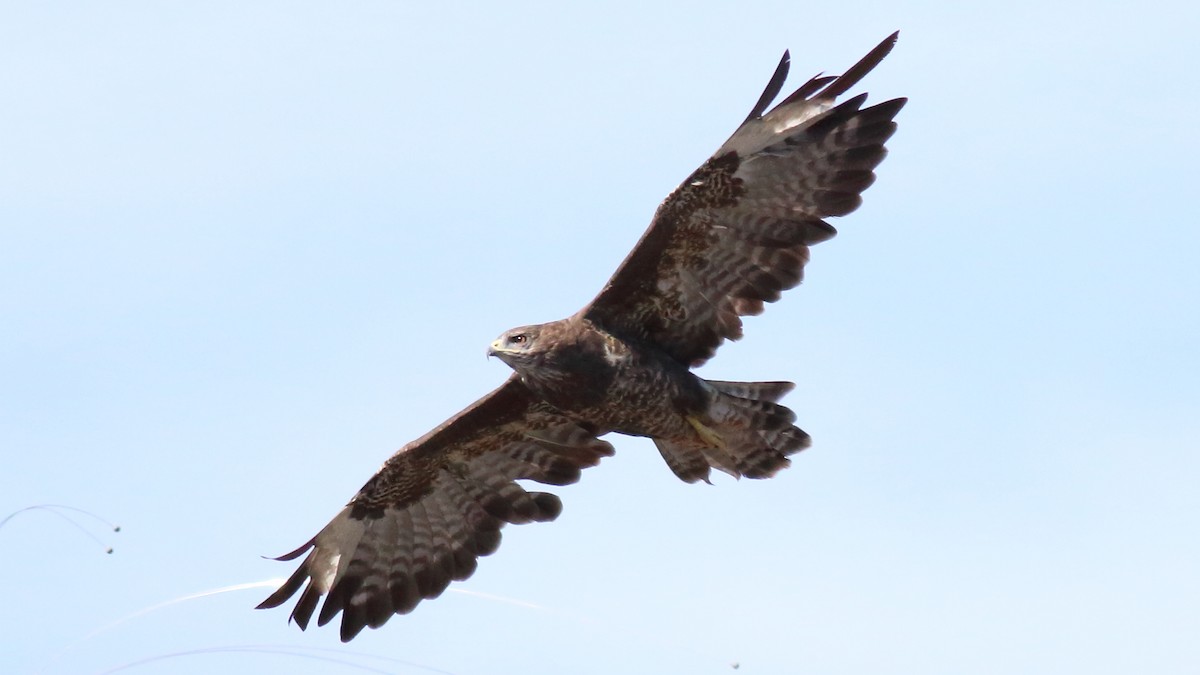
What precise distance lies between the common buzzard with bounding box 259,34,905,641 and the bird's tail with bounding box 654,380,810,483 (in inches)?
0.4

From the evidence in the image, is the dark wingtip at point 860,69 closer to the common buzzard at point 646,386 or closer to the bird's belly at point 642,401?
the common buzzard at point 646,386

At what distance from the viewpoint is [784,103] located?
12.9m

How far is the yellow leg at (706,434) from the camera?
13.5 meters

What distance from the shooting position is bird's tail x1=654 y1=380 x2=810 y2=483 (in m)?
13.4

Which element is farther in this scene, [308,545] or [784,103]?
[308,545]

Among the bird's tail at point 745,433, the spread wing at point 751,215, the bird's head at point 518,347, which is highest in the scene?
the spread wing at point 751,215

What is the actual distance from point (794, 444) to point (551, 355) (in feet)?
6.18

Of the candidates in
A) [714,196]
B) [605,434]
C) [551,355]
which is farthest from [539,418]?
[714,196]

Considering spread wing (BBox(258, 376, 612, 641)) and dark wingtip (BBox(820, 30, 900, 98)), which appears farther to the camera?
spread wing (BBox(258, 376, 612, 641))

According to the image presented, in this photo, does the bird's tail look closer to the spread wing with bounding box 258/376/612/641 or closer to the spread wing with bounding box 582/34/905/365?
the spread wing with bounding box 582/34/905/365

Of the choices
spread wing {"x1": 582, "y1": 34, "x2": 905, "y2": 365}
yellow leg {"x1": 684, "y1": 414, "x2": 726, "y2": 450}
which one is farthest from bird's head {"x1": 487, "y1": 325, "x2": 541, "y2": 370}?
yellow leg {"x1": 684, "y1": 414, "x2": 726, "y2": 450}

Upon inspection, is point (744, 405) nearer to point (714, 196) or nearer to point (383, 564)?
point (714, 196)

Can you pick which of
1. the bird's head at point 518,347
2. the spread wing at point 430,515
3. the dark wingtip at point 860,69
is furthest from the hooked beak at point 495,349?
the dark wingtip at point 860,69

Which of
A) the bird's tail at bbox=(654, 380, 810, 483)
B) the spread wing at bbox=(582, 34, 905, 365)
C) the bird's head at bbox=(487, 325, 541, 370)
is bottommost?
the bird's tail at bbox=(654, 380, 810, 483)
